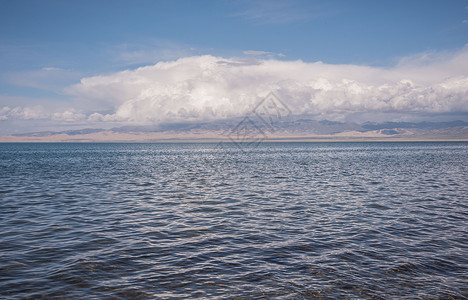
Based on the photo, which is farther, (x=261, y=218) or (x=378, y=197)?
(x=378, y=197)

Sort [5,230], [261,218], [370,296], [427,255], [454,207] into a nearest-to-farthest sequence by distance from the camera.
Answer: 1. [370,296]
2. [427,255]
3. [5,230]
4. [261,218]
5. [454,207]

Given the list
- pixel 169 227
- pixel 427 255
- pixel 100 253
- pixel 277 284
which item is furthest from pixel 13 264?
pixel 427 255

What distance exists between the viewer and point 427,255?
13117 millimetres

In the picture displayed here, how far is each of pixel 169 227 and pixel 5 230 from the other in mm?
8447

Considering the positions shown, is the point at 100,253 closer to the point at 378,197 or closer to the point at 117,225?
the point at 117,225

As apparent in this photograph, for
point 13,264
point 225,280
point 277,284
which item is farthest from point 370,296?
point 13,264

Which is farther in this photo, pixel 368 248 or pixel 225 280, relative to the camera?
pixel 368 248

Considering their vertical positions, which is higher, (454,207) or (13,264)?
(13,264)

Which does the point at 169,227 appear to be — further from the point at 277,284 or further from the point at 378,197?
the point at 378,197

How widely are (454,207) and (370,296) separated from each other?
17253 millimetres

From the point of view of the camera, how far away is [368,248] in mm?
14000

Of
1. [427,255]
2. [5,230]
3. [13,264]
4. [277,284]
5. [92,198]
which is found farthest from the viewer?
[92,198]

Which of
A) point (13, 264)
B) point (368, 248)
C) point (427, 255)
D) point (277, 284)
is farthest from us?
point (368, 248)

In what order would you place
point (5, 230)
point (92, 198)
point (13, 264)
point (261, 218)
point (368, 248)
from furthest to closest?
point (92, 198)
point (261, 218)
point (5, 230)
point (368, 248)
point (13, 264)
